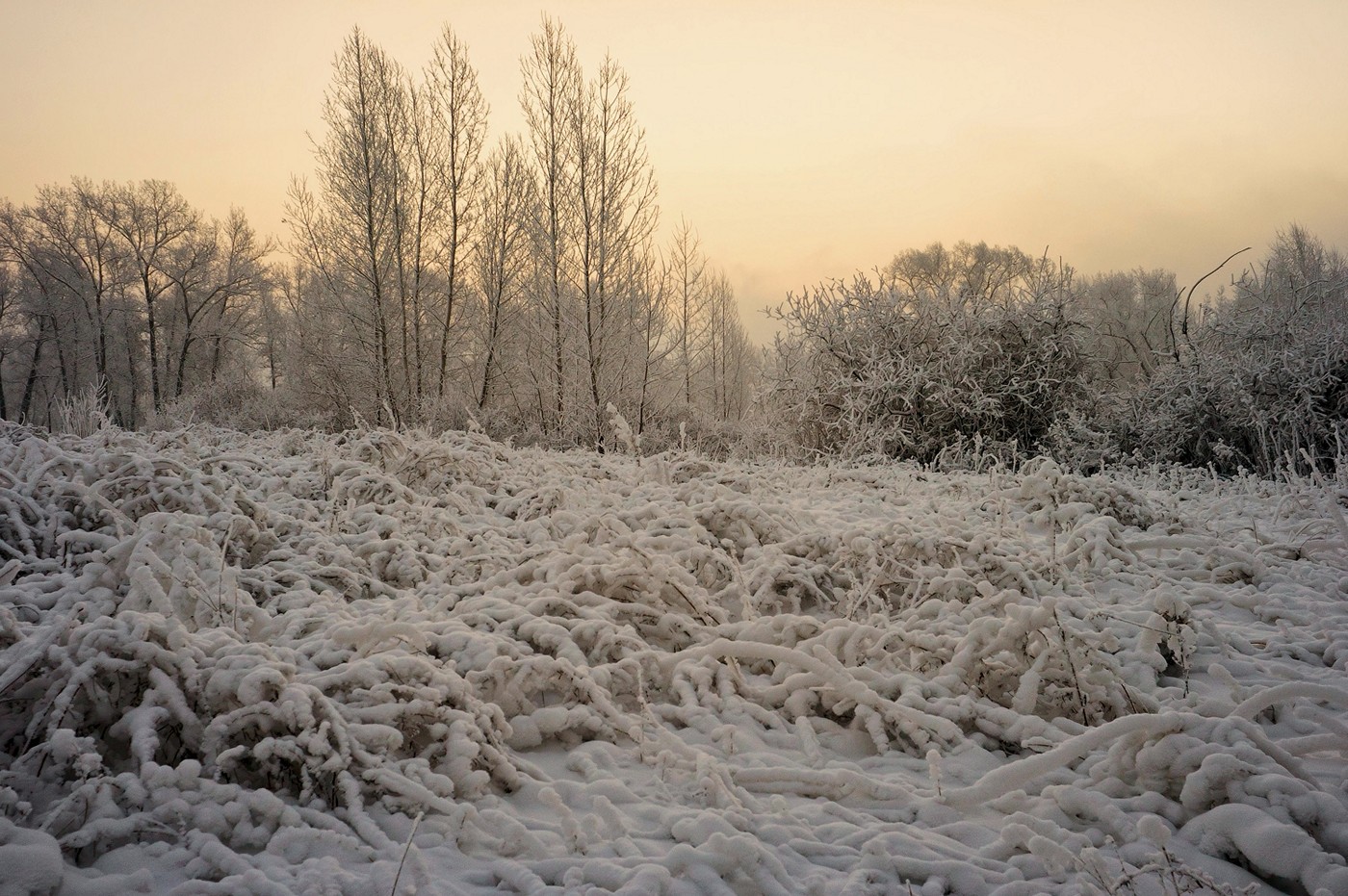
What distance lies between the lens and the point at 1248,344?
320 inches

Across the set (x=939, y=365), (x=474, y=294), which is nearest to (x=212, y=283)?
(x=474, y=294)

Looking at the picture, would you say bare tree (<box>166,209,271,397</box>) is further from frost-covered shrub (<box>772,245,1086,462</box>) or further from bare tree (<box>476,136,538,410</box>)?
frost-covered shrub (<box>772,245,1086,462</box>)

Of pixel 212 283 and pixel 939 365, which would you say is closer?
pixel 939 365

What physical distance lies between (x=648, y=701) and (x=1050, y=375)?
868 cm

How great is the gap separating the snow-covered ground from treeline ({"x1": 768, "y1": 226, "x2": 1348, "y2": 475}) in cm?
477

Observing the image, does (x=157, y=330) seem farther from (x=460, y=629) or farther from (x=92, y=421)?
(x=460, y=629)

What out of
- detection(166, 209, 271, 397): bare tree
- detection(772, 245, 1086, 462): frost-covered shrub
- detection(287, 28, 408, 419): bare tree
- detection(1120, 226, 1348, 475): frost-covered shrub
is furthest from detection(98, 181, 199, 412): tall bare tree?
detection(1120, 226, 1348, 475): frost-covered shrub

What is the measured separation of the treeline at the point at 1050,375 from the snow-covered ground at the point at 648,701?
4.77 m

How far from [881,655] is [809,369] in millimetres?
7898

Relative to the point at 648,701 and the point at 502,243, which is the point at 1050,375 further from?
the point at 502,243

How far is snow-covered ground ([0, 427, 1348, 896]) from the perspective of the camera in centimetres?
137

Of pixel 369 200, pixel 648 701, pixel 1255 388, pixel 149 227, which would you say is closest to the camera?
pixel 648 701

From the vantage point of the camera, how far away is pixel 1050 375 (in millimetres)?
9141

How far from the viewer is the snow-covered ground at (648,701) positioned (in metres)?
1.37
